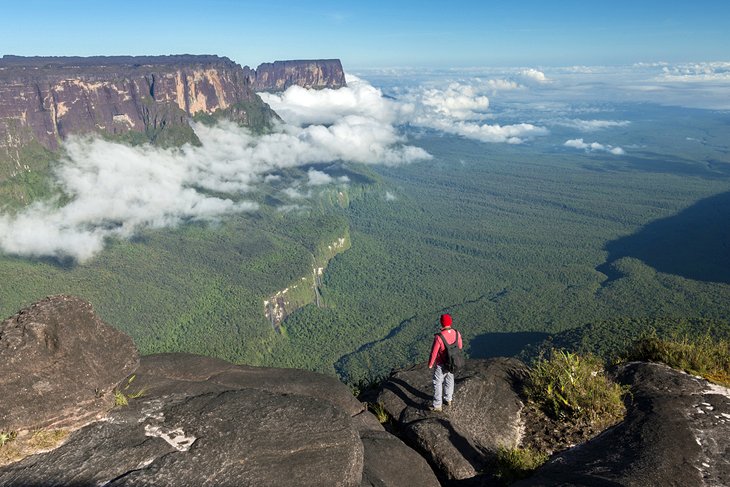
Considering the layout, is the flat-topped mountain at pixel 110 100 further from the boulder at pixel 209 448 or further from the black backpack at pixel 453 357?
the black backpack at pixel 453 357

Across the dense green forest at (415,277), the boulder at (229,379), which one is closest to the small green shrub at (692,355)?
the boulder at (229,379)

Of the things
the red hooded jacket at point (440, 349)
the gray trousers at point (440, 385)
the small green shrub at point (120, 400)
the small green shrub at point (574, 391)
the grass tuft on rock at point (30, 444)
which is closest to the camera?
the grass tuft on rock at point (30, 444)

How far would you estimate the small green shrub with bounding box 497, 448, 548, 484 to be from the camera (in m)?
7.85

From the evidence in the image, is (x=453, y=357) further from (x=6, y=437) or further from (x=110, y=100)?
(x=110, y=100)

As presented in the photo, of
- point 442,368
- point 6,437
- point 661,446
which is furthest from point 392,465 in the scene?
point 6,437

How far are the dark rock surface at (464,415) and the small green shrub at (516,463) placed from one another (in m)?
0.48

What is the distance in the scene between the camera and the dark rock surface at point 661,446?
670 centimetres

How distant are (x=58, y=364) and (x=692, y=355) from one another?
42.1 ft

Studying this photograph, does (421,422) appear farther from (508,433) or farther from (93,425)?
(93,425)

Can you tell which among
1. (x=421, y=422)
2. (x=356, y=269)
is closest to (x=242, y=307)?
(x=356, y=269)

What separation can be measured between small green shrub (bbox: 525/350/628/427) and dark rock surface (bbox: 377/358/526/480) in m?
0.57

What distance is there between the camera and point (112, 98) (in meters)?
142

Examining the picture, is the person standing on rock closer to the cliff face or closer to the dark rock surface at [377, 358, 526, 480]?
the dark rock surface at [377, 358, 526, 480]

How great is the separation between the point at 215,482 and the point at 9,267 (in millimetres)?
88994
